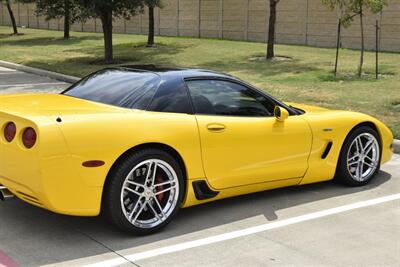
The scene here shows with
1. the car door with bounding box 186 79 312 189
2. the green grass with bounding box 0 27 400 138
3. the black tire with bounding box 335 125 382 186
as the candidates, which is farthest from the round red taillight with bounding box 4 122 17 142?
the green grass with bounding box 0 27 400 138

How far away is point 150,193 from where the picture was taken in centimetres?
455

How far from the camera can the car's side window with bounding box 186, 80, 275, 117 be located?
201 inches

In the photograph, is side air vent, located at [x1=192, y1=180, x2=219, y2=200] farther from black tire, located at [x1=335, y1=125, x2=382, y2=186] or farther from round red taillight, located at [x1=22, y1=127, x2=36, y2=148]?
black tire, located at [x1=335, y1=125, x2=382, y2=186]

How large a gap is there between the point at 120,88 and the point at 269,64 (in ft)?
42.1

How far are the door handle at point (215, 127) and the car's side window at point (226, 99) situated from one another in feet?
0.52

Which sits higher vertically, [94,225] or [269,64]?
[269,64]

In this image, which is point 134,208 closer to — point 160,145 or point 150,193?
point 150,193

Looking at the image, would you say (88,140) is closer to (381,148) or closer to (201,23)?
(381,148)

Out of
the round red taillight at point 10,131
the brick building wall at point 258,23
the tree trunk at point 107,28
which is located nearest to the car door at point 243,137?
the round red taillight at point 10,131

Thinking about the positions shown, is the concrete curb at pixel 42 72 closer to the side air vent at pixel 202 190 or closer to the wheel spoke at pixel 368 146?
the wheel spoke at pixel 368 146

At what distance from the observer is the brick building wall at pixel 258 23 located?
73.1 feet

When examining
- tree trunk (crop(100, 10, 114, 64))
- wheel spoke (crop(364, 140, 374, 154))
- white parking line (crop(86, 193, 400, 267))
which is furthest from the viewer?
tree trunk (crop(100, 10, 114, 64))

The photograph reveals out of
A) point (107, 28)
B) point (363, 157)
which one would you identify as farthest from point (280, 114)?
point (107, 28)

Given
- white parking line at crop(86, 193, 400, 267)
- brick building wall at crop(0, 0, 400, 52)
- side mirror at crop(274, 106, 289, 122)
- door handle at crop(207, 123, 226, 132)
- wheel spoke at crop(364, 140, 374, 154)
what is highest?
brick building wall at crop(0, 0, 400, 52)
